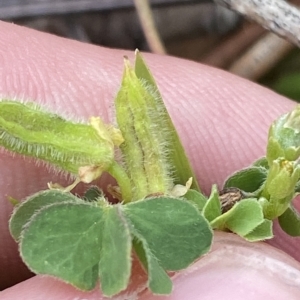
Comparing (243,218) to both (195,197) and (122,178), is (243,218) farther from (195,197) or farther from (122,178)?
(122,178)

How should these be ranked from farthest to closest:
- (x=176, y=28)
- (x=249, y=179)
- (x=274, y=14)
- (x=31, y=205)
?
1. (x=176, y=28)
2. (x=274, y=14)
3. (x=249, y=179)
4. (x=31, y=205)

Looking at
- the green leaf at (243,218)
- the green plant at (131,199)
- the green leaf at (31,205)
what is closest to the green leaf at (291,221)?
the green plant at (131,199)

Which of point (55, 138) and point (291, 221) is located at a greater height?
point (55, 138)

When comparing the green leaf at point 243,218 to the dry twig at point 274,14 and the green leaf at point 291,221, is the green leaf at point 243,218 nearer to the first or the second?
the green leaf at point 291,221

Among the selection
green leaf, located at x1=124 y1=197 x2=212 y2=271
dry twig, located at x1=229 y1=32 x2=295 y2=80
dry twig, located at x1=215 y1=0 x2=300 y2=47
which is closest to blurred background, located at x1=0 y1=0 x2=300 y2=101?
dry twig, located at x1=229 y1=32 x2=295 y2=80

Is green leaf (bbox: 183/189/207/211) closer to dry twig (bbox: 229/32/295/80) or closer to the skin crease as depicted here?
the skin crease

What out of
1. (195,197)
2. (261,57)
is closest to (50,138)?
(195,197)

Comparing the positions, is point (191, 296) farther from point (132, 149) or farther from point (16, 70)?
point (16, 70)

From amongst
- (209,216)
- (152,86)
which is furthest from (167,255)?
(152,86)
